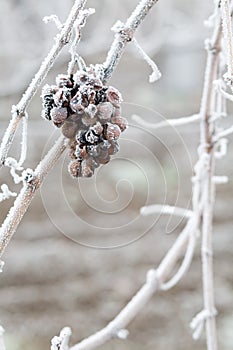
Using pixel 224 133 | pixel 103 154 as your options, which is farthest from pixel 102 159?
pixel 224 133

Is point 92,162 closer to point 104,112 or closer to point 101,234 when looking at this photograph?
point 104,112

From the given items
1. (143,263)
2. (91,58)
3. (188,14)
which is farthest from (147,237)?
(188,14)

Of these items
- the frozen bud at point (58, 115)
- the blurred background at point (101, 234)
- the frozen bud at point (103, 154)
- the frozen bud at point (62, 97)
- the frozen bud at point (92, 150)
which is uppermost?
the blurred background at point (101, 234)

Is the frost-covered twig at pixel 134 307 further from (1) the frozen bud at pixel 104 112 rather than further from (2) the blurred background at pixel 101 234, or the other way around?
(2) the blurred background at pixel 101 234

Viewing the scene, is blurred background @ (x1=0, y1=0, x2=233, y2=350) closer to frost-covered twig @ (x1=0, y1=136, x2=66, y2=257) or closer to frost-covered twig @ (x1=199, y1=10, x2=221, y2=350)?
frost-covered twig @ (x1=199, y1=10, x2=221, y2=350)

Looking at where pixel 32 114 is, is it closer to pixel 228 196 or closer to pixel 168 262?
pixel 228 196

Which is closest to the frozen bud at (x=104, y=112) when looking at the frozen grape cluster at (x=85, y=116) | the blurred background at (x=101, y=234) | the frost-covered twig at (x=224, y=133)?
the frozen grape cluster at (x=85, y=116)
